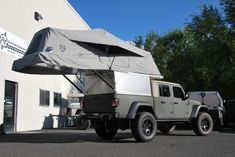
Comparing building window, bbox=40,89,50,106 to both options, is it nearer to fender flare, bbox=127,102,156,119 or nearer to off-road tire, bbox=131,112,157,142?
fender flare, bbox=127,102,156,119

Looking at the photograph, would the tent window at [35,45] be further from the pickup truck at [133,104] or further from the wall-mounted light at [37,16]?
the wall-mounted light at [37,16]

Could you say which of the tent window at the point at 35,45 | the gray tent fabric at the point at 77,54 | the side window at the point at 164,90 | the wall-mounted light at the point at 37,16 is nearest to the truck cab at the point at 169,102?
the side window at the point at 164,90

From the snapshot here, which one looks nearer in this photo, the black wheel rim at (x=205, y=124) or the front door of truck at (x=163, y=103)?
the front door of truck at (x=163, y=103)

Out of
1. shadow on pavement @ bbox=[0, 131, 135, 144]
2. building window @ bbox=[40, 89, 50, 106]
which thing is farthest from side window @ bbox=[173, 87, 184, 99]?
building window @ bbox=[40, 89, 50, 106]

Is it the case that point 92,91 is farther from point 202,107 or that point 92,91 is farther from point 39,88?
point 39,88

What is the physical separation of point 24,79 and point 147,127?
9.71m

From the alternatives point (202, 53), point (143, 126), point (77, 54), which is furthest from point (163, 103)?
point (202, 53)

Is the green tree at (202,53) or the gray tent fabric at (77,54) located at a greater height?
the green tree at (202,53)

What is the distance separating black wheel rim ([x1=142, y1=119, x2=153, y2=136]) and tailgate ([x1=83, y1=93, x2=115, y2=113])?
1283mm

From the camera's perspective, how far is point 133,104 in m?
14.3

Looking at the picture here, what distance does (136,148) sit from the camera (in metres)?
12.1

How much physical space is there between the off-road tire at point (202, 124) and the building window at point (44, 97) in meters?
10.8

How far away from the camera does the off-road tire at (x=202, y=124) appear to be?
16.9 metres

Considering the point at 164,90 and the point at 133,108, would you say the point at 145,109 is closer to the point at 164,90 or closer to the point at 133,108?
the point at 133,108
